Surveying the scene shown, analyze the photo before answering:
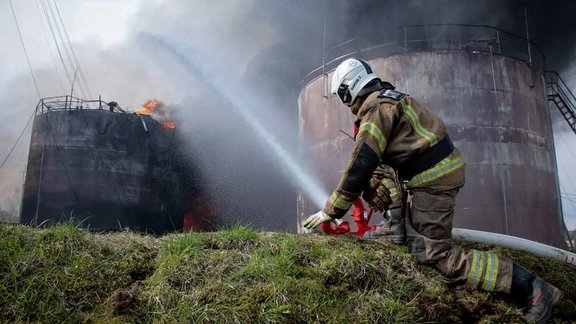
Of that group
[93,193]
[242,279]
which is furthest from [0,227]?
[93,193]

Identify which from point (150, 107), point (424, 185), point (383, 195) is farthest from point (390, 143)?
point (150, 107)

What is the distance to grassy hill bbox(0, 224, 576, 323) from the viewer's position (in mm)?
2789

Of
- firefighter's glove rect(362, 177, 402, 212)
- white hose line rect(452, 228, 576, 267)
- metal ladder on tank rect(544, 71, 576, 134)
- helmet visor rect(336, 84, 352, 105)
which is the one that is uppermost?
metal ladder on tank rect(544, 71, 576, 134)

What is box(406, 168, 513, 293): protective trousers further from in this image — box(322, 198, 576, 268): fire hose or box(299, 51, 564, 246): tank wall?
box(299, 51, 564, 246): tank wall

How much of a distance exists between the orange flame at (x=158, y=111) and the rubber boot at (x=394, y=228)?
1798cm

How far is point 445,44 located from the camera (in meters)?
15.3

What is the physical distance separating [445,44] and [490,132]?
4430 millimetres

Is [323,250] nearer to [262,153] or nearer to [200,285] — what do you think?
[200,285]

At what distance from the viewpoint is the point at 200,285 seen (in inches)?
117

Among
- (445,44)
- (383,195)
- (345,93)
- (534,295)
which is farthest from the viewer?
(445,44)

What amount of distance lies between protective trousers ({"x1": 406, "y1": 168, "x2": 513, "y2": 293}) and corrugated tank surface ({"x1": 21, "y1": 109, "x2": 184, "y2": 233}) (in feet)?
51.0

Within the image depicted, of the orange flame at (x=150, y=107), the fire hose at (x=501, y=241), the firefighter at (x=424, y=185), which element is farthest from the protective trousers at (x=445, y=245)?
the orange flame at (x=150, y=107)

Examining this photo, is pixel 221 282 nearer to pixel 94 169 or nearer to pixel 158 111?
pixel 94 169

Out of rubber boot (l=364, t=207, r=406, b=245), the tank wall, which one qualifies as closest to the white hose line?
rubber boot (l=364, t=207, r=406, b=245)
